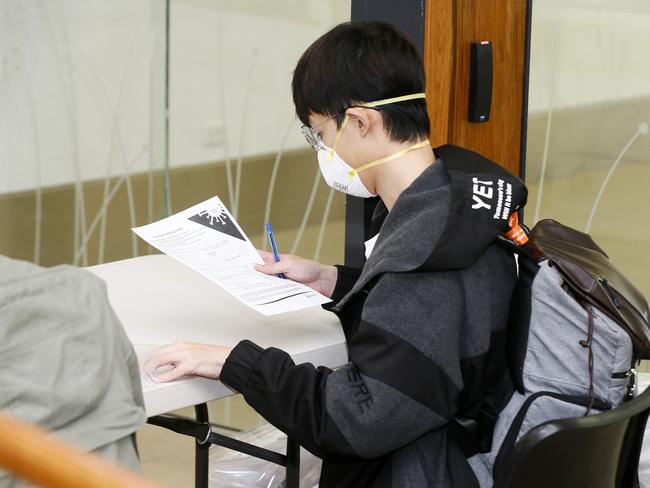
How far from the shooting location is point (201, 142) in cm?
327

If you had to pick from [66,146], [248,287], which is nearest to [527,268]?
Answer: [248,287]

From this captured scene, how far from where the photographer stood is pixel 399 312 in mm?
1467

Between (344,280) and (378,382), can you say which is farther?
(344,280)

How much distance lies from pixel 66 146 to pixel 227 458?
1.70 metres

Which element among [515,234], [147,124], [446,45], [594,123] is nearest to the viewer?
[515,234]

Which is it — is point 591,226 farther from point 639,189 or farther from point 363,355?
point 363,355

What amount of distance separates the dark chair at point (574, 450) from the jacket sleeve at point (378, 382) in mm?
183

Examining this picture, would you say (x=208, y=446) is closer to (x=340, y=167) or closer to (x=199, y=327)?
(x=199, y=327)

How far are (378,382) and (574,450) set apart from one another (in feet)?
0.95

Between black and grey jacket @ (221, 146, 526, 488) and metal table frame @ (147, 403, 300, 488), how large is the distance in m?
0.08

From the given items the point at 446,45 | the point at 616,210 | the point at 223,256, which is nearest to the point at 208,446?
the point at 223,256

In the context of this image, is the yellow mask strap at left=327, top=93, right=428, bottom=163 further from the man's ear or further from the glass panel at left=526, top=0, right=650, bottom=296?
the glass panel at left=526, top=0, right=650, bottom=296

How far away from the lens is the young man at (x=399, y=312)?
57.7 inches

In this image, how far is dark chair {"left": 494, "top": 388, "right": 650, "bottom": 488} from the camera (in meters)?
1.25
